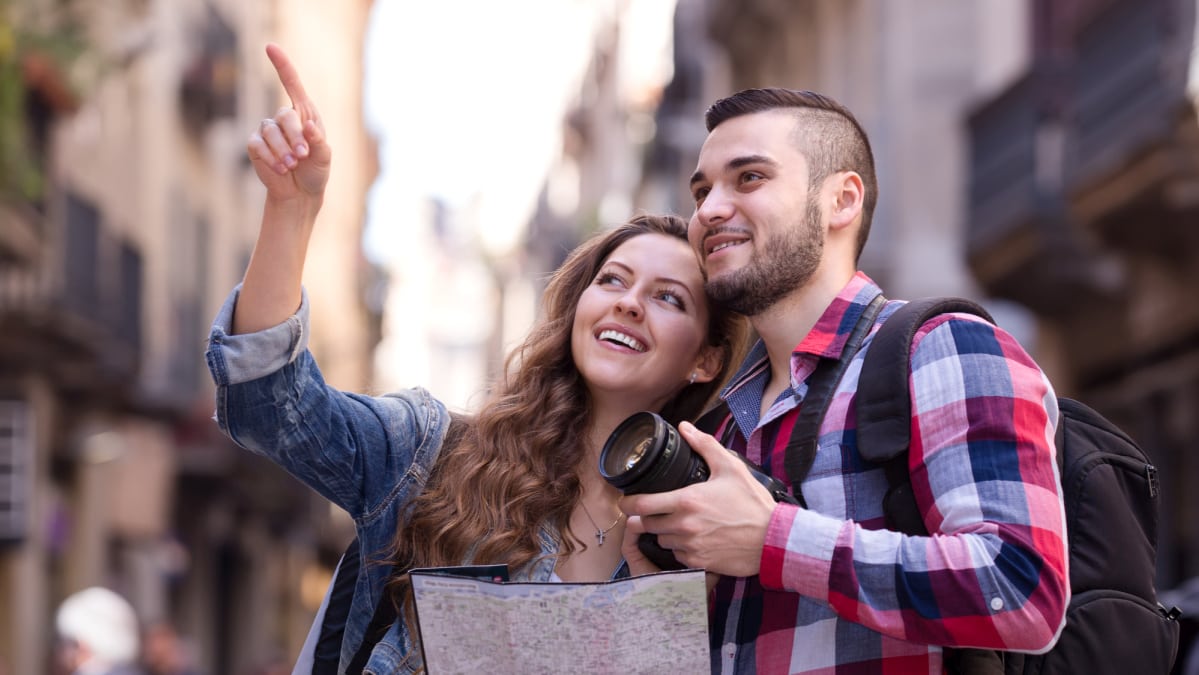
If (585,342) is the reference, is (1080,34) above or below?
above

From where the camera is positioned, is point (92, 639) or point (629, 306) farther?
point (92, 639)

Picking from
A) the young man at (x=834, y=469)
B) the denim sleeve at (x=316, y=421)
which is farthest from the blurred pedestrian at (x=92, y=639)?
the young man at (x=834, y=469)

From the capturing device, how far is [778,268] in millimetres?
3486

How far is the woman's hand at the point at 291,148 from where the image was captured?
11.2 feet

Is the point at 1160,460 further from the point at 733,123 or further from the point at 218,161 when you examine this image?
the point at 218,161

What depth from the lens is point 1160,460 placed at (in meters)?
14.0

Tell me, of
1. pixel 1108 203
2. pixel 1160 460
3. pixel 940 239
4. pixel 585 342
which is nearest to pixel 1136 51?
pixel 1108 203

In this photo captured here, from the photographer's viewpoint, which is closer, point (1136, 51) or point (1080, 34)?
point (1136, 51)

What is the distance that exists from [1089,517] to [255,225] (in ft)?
104

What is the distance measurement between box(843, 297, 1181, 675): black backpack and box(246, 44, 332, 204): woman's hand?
3.45ft

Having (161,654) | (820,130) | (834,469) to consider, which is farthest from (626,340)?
(161,654)

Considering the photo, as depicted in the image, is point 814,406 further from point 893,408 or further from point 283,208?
point 283,208

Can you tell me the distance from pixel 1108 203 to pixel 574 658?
10472 mm

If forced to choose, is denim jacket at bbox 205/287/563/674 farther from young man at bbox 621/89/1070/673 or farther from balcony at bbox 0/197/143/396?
balcony at bbox 0/197/143/396
